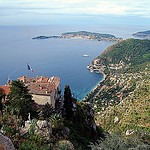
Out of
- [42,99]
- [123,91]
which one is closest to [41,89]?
[42,99]

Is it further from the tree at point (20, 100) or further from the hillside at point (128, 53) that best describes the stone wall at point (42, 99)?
the hillside at point (128, 53)

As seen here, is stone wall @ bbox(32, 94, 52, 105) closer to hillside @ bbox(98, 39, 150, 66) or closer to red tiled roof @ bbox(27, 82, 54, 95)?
red tiled roof @ bbox(27, 82, 54, 95)

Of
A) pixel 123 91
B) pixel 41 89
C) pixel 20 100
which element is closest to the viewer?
pixel 20 100

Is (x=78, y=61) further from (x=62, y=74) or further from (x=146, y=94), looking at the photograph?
(x=146, y=94)

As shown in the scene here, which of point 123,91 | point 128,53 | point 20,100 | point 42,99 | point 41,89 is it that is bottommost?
point 123,91

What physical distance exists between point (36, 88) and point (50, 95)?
8.20 ft

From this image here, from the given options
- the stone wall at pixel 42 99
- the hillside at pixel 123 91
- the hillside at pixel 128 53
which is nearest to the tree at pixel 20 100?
the stone wall at pixel 42 99

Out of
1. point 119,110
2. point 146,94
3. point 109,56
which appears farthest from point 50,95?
point 109,56

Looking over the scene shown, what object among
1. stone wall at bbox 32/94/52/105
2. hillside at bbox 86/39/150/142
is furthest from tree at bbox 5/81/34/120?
hillside at bbox 86/39/150/142

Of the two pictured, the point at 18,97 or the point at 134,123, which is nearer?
the point at 18,97

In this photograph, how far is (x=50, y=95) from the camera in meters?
21.4

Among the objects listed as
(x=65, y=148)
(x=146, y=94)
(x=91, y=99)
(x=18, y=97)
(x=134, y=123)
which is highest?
(x=18, y=97)

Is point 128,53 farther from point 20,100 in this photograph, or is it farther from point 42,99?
point 20,100

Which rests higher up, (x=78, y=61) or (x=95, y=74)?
(x=78, y=61)
